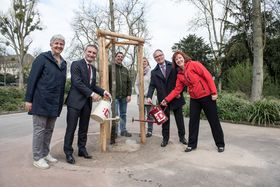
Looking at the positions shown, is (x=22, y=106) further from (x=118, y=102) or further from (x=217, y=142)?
(x=217, y=142)

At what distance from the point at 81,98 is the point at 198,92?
2.00 metres

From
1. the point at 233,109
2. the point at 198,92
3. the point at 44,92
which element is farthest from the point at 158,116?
the point at 233,109

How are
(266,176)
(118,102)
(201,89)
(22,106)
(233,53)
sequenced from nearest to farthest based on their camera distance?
1. (266,176)
2. (201,89)
3. (118,102)
4. (22,106)
5. (233,53)

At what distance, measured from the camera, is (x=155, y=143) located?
5.73 m

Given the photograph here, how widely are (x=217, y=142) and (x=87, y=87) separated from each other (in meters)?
2.47

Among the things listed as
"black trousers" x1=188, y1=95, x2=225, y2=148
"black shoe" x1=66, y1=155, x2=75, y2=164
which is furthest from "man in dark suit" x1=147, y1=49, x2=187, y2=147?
"black shoe" x1=66, y1=155, x2=75, y2=164

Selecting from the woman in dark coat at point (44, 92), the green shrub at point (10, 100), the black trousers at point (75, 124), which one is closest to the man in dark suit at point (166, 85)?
the black trousers at point (75, 124)

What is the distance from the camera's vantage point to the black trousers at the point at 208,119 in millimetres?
4992

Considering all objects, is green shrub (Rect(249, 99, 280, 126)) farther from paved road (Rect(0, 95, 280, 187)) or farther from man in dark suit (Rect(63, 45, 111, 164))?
man in dark suit (Rect(63, 45, 111, 164))

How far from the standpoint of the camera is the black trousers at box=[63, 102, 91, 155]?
14.3 feet

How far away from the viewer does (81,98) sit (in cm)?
442

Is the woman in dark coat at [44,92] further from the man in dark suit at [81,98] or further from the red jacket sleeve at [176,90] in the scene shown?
the red jacket sleeve at [176,90]

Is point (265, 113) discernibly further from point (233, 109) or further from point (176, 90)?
point (176, 90)

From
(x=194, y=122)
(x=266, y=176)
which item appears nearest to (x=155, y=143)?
(x=194, y=122)
